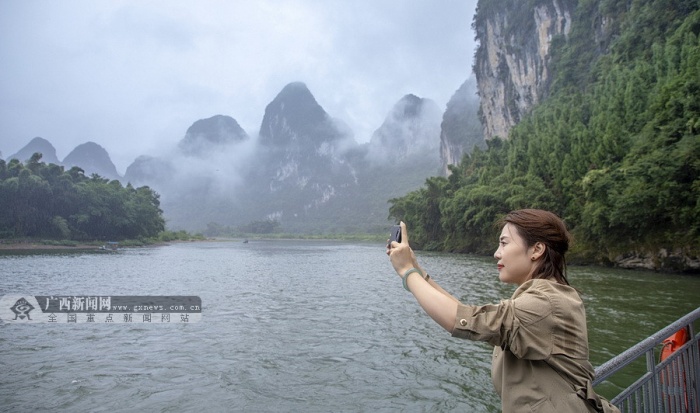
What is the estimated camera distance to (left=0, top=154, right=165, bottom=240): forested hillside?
4825cm

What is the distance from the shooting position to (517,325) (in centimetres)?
129

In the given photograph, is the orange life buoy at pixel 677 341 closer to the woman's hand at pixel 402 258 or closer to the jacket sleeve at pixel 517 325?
the jacket sleeve at pixel 517 325

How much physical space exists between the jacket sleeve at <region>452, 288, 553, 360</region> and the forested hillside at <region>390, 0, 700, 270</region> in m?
15.2

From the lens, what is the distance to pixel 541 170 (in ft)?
122

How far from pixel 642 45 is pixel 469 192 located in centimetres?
2200

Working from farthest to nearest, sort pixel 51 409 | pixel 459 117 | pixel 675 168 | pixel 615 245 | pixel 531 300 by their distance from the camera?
pixel 459 117
pixel 615 245
pixel 675 168
pixel 51 409
pixel 531 300

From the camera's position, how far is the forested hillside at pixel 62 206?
48.2 meters

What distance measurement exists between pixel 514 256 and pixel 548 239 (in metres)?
0.13


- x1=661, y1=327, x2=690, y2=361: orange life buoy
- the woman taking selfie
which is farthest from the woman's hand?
x1=661, y1=327, x2=690, y2=361: orange life buoy

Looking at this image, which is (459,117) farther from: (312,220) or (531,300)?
(531,300)

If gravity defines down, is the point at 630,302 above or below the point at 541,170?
below

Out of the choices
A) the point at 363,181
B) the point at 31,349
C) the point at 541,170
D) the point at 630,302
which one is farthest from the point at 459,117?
the point at 31,349

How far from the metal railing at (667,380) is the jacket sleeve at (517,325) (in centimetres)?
78

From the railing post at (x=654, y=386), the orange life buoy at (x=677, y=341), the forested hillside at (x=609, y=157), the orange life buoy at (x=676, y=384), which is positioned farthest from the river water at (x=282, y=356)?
the forested hillside at (x=609, y=157)
